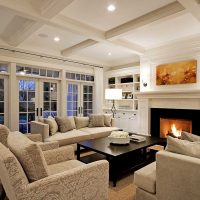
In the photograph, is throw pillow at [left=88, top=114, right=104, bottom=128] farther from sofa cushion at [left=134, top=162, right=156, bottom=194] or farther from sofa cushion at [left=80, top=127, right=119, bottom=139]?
sofa cushion at [left=134, top=162, right=156, bottom=194]

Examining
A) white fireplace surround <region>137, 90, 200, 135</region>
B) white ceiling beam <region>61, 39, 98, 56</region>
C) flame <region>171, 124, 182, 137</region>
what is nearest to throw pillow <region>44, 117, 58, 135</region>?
white ceiling beam <region>61, 39, 98, 56</region>

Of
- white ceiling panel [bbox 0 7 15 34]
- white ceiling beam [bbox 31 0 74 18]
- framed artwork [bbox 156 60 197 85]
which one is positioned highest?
white ceiling panel [bbox 0 7 15 34]

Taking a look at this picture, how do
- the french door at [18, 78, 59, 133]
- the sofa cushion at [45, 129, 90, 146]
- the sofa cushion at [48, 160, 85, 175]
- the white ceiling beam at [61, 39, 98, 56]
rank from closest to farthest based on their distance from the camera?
the sofa cushion at [48, 160, 85, 175] < the sofa cushion at [45, 129, 90, 146] < the white ceiling beam at [61, 39, 98, 56] < the french door at [18, 78, 59, 133]

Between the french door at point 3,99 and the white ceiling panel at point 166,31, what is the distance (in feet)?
10.9

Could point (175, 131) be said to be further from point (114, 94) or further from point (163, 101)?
point (114, 94)

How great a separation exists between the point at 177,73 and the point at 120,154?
2943 millimetres

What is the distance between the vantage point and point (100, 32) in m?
3.77

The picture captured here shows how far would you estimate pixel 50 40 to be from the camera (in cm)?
440

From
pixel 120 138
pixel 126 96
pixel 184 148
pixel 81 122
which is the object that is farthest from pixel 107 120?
pixel 184 148

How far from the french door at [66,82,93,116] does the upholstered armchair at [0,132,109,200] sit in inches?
163

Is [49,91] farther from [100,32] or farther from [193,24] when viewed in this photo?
[193,24]

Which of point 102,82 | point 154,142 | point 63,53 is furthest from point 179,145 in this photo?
point 102,82

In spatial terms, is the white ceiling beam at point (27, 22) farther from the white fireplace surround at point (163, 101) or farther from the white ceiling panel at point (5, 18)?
the white fireplace surround at point (163, 101)

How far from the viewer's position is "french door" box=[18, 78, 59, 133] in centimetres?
491
